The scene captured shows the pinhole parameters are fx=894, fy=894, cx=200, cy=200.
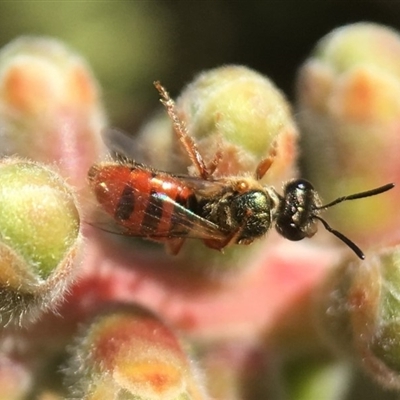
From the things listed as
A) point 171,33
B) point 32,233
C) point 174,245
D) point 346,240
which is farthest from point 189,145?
point 171,33

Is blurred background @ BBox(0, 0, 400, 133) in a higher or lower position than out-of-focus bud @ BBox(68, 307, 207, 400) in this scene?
lower

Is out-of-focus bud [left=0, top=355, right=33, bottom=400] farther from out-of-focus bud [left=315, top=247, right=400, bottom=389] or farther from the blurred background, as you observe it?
the blurred background

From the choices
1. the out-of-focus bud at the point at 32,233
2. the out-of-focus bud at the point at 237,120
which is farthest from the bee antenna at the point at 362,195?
the out-of-focus bud at the point at 32,233

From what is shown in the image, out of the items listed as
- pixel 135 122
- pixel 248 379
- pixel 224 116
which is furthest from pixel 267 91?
pixel 135 122

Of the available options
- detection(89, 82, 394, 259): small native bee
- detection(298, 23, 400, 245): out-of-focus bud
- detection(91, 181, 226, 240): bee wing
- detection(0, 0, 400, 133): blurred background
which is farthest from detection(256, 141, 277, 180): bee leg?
detection(0, 0, 400, 133): blurred background

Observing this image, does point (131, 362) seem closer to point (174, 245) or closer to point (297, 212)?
point (174, 245)

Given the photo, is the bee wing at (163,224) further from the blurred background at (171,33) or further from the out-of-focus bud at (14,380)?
the blurred background at (171,33)

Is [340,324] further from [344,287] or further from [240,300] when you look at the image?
[240,300]
